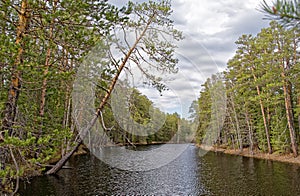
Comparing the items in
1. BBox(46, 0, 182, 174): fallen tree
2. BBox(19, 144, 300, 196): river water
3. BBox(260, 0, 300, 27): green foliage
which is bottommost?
BBox(19, 144, 300, 196): river water

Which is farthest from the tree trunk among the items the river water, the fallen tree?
the river water

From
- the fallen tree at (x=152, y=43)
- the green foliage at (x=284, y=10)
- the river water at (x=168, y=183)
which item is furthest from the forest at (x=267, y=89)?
the green foliage at (x=284, y=10)

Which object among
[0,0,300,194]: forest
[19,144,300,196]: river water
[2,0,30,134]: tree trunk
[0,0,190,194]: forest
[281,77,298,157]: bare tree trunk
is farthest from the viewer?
[281,77,298,157]: bare tree trunk

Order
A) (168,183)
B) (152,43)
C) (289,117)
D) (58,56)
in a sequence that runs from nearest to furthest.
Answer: (58,56)
(152,43)
(168,183)
(289,117)

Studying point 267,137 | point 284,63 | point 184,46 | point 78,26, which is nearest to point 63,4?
point 78,26

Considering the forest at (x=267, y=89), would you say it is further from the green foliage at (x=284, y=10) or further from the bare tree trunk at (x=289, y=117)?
the green foliage at (x=284, y=10)

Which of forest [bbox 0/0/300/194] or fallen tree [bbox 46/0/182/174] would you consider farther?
fallen tree [bbox 46/0/182/174]

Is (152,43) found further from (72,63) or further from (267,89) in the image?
(267,89)

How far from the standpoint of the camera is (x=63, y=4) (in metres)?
5.25

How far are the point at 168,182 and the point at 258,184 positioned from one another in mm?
4389

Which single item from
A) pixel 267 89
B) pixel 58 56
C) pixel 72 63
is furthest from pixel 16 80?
pixel 267 89

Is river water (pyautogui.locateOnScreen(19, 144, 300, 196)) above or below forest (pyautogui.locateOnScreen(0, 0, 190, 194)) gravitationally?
below

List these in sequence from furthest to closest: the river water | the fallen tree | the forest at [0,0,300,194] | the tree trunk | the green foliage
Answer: the river water < the fallen tree < the tree trunk < the forest at [0,0,300,194] < the green foliage

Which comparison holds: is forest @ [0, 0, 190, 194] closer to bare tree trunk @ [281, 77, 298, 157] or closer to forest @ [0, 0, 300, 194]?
forest @ [0, 0, 300, 194]
